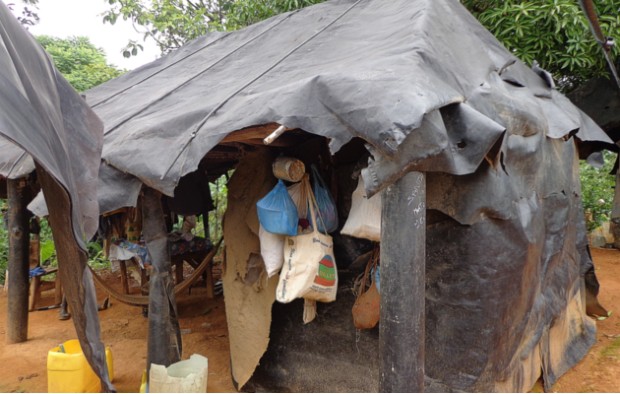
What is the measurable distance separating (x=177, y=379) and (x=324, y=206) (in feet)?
4.96

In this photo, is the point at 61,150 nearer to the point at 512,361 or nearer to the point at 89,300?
the point at 89,300

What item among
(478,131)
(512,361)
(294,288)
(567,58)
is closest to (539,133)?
(478,131)

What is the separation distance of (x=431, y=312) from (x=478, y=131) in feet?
4.69

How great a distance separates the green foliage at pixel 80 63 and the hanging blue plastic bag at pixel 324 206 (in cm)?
739

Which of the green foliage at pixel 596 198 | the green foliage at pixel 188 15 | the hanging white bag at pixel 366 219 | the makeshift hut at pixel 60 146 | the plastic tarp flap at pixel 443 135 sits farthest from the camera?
the green foliage at pixel 596 198

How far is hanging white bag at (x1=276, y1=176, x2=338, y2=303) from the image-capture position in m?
3.16

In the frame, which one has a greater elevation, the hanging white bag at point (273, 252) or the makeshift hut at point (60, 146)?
the makeshift hut at point (60, 146)

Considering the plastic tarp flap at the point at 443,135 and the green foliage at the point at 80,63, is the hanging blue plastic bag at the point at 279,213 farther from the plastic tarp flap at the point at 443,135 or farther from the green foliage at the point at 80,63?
the green foliage at the point at 80,63

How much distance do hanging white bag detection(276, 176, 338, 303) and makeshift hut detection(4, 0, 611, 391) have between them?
0.32 metres

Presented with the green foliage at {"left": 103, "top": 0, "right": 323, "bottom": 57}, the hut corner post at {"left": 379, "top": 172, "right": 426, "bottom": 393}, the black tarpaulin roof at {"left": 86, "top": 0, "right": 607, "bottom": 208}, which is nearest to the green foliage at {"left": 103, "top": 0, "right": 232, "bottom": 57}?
the green foliage at {"left": 103, "top": 0, "right": 323, "bottom": 57}

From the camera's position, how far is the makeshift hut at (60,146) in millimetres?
1085

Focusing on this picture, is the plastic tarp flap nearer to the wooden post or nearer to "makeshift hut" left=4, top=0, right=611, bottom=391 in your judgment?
"makeshift hut" left=4, top=0, right=611, bottom=391

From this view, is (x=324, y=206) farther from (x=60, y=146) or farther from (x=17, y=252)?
(x=17, y=252)

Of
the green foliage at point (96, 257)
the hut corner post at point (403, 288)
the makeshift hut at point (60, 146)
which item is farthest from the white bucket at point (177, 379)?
the green foliage at point (96, 257)
